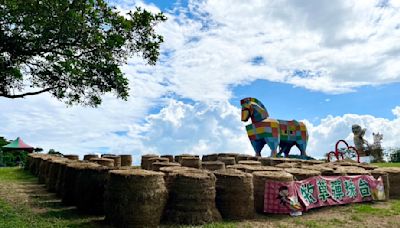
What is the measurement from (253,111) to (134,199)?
22.0 metres

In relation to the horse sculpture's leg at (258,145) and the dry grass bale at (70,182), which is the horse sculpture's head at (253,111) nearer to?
the horse sculpture's leg at (258,145)

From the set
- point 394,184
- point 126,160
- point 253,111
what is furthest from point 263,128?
point 394,184

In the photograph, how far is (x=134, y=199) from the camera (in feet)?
24.8

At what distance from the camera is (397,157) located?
4038cm

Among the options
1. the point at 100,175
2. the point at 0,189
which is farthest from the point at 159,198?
the point at 0,189

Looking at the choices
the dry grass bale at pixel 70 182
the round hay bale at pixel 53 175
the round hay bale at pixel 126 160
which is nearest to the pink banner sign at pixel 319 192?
the dry grass bale at pixel 70 182

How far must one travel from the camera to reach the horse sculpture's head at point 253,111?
28734 millimetres

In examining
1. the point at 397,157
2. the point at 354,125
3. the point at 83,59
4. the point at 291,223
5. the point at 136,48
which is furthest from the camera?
the point at 397,157

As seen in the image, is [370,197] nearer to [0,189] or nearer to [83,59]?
[83,59]

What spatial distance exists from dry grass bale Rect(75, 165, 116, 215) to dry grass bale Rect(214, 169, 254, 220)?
9.45 feet

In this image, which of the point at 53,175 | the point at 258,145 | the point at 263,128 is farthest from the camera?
the point at 258,145

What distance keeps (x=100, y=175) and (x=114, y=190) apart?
1763 mm

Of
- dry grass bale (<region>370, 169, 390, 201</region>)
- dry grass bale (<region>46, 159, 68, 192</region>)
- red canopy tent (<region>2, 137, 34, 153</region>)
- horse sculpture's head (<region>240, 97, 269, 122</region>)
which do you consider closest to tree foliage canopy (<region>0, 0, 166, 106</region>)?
dry grass bale (<region>46, 159, 68, 192</region>)

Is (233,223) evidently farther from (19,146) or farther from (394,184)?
(19,146)
